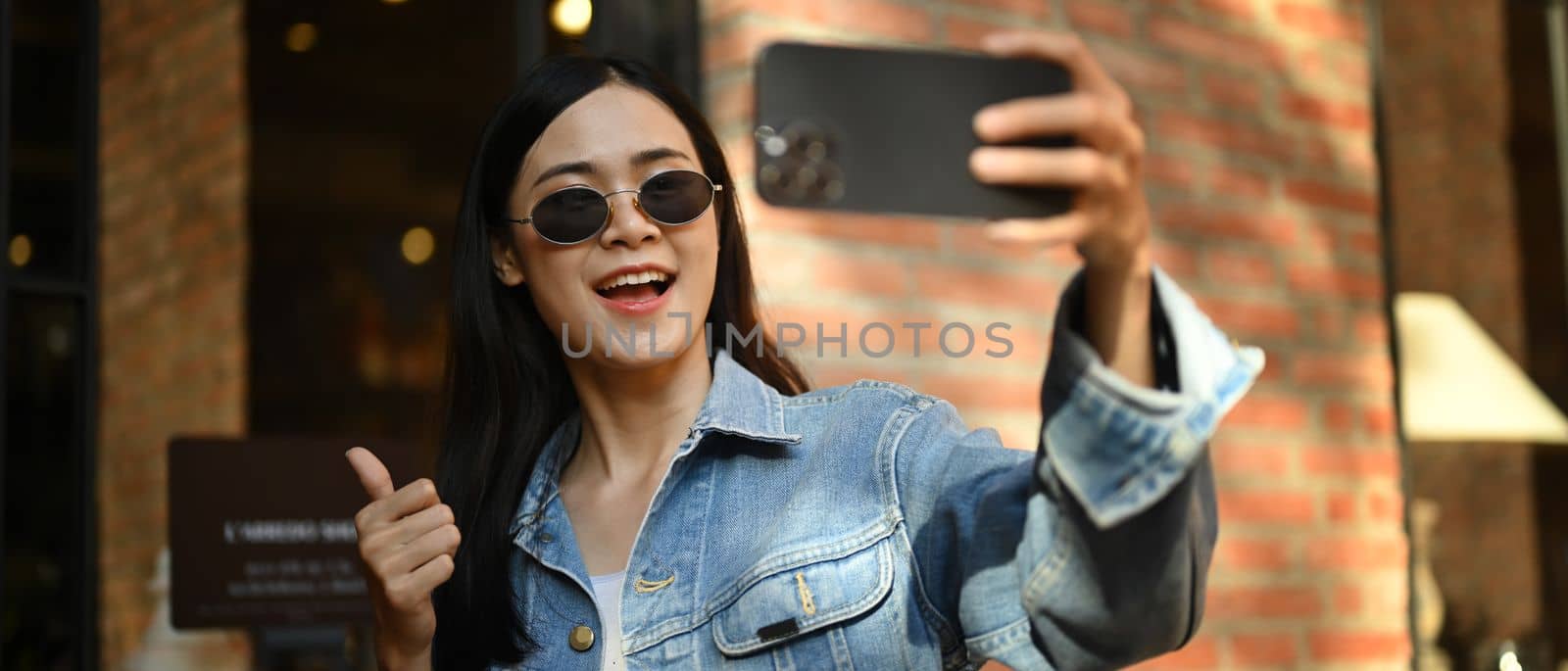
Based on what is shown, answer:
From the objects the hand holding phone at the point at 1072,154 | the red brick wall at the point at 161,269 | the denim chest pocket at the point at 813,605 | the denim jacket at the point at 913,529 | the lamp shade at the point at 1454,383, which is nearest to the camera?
the hand holding phone at the point at 1072,154

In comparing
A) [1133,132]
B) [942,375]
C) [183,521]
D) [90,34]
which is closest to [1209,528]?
[1133,132]

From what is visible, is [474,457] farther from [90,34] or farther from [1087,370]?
[90,34]

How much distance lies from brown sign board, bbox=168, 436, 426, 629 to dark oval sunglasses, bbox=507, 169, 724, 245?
4.66 feet

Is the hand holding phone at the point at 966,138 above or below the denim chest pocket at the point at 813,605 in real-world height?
above

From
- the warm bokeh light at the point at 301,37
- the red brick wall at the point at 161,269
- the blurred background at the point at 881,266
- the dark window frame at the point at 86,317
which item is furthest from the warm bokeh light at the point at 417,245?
the dark window frame at the point at 86,317

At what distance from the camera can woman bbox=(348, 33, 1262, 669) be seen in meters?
1.09

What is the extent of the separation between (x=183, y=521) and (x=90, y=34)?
39.4 inches

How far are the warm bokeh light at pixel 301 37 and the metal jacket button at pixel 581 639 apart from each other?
3.13 metres

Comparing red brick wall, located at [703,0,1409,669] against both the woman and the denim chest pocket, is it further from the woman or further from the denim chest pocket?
the denim chest pocket

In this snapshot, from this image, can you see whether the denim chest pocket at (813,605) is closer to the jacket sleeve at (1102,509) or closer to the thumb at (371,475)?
the jacket sleeve at (1102,509)

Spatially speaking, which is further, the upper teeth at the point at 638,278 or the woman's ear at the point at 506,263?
the woman's ear at the point at 506,263

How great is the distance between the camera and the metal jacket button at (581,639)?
4.87 ft

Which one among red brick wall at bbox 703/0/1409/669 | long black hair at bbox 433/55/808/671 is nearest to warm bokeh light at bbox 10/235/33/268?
red brick wall at bbox 703/0/1409/669

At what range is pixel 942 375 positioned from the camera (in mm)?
2611
